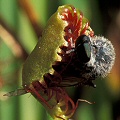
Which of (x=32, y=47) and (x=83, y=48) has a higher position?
(x=32, y=47)

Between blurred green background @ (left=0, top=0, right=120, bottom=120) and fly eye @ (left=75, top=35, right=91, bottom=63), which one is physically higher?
blurred green background @ (left=0, top=0, right=120, bottom=120)

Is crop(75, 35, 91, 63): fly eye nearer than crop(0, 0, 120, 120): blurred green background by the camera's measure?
Yes

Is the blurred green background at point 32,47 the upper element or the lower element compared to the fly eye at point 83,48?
upper

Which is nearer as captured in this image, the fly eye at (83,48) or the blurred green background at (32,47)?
the fly eye at (83,48)

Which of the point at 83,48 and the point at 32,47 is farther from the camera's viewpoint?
the point at 32,47
